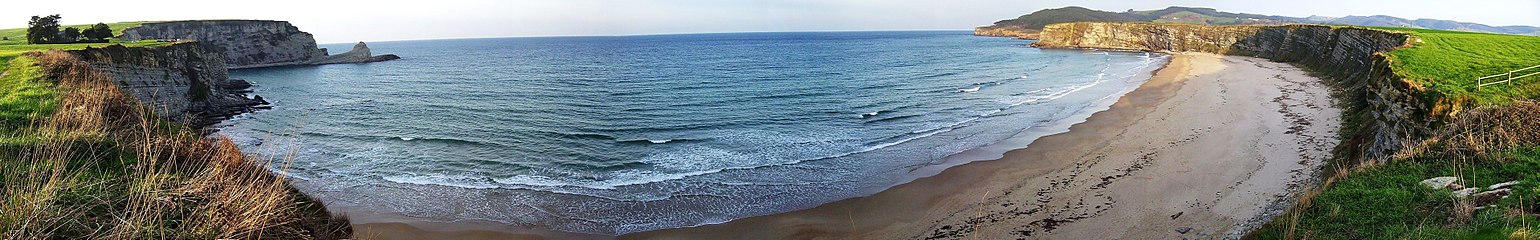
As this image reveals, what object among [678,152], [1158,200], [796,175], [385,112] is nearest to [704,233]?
[796,175]

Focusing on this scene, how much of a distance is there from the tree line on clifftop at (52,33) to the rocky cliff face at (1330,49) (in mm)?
57641

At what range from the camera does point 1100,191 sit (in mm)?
18188

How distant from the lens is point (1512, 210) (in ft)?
29.3

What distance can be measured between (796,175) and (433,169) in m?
11.9

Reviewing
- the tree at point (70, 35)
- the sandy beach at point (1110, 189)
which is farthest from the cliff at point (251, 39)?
the sandy beach at point (1110, 189)

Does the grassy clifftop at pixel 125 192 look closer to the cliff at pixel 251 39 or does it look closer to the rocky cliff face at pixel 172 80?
the rocky cliff face at pixel 172 80

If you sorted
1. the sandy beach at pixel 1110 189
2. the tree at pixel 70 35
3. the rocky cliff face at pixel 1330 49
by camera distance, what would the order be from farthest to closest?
the tree at pixel 70 35, the rocky cliff face at pixel 1330 49, the sandy beach at pixel 1110 189

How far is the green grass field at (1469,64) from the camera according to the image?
53.0 feet

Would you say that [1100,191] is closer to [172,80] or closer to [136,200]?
[136,200]

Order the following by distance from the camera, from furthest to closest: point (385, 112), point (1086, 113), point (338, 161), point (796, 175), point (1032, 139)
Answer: point (385, 112)
point (1086, 113)
point (1032, 139)
point (338, 161)
point (796, 175)

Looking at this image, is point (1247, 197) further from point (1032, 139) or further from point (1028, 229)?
point (1032, 139)

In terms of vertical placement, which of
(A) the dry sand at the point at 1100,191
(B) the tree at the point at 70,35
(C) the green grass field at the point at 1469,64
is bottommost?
(A) the dry sand at the point at 1100,191

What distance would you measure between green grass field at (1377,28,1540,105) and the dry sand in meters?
3.08

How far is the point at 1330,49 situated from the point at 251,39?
12171 cm
